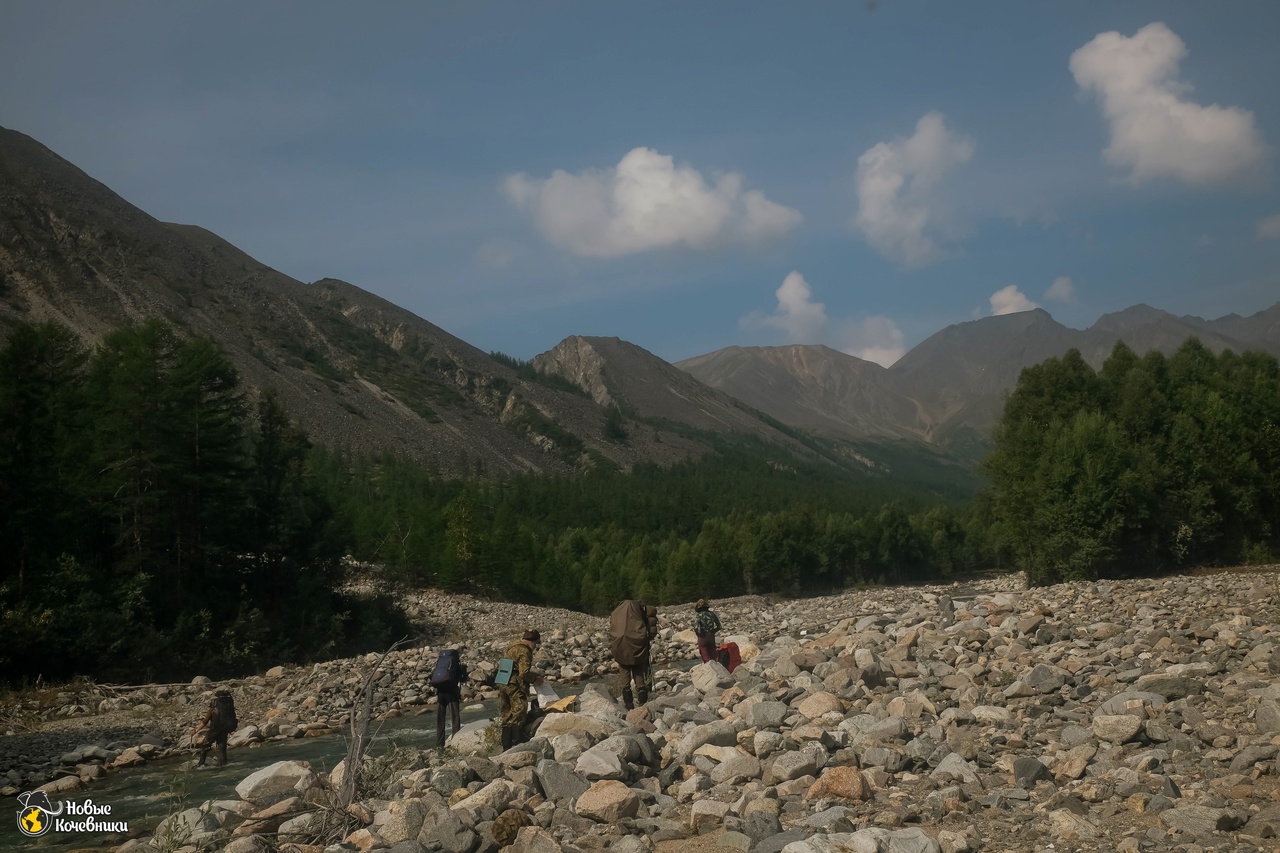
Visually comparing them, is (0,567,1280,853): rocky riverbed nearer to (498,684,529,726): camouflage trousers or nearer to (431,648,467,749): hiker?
(498,684,529,726): camouflage trousers

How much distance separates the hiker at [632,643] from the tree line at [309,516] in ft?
60.2

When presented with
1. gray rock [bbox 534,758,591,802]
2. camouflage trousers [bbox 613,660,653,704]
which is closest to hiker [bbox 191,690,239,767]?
camouflage trousers [bbox 613,660,653,704]

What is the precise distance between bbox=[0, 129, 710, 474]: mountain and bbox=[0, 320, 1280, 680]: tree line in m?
50.3

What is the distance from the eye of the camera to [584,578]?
2383 inches

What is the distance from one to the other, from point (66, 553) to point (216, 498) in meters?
5.83

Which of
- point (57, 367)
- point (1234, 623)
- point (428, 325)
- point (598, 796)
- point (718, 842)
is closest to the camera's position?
point (718, 842)

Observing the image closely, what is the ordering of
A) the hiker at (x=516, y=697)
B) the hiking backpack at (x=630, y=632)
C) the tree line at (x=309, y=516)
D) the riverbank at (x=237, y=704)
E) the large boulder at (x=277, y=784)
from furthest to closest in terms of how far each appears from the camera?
1. the tree line at (x=309, y=516)
2. the riverbank at (x=237, y=704)
3. the hiking backpack at (x=630, y=632)
4. the hiker at (x=516, y=697)
5. the large boulder at (x=277, y=784)

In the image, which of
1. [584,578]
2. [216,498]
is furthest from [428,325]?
[216,498]

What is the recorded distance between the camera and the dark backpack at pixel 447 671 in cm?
1520

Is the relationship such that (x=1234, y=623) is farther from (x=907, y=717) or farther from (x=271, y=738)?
(x=271, y=738)

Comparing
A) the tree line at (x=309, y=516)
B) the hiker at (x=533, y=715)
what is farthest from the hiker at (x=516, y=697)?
the tree line at (x=309, y=516)

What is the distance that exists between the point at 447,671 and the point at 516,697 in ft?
10.3

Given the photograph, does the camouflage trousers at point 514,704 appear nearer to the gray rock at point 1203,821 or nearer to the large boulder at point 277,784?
the large boulder at point 277,784

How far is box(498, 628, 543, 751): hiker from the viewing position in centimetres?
1248
